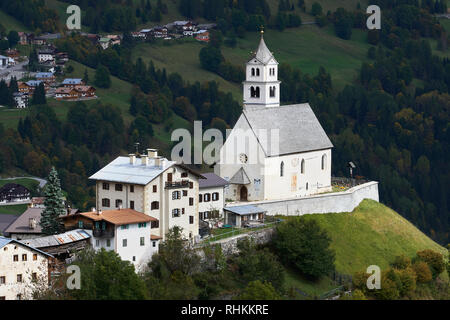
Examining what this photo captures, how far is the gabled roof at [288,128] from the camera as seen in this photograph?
4321 inches

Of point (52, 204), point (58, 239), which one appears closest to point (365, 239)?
point (52, 204)

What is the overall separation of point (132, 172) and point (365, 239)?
28.4 meters

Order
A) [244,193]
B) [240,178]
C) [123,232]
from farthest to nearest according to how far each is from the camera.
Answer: [244,193] → [240,178] → [123,232]

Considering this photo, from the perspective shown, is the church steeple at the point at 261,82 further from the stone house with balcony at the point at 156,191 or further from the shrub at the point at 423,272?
the shrub at the point at 423,272

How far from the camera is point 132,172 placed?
95125mm

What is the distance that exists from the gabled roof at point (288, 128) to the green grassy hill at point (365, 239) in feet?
24.4

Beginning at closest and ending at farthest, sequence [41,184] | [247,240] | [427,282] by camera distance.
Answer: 1. [247,240]
2. [427,282]
3. [41,184]

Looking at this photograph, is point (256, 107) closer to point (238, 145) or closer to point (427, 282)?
point (238, 145)

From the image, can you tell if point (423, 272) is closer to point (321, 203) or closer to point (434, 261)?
point (434, 261)

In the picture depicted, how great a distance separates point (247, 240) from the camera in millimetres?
96750

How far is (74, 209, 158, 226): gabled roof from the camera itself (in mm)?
88188

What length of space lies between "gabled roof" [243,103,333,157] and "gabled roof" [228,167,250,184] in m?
2.96
